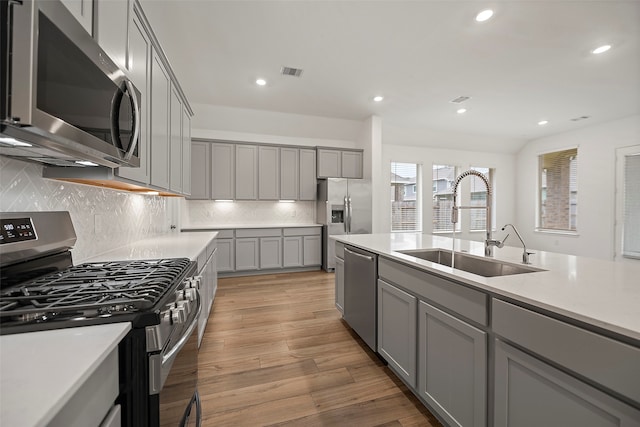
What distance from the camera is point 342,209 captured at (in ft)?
17.2

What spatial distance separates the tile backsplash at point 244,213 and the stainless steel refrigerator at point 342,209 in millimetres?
643

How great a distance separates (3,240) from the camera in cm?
99

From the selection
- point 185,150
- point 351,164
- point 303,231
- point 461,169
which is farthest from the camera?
point 461,169

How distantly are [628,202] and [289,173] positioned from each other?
6.91 m

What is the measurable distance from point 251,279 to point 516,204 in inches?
303

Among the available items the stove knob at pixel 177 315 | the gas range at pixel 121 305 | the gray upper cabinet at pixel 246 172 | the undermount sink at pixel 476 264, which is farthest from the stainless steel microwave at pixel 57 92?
the gray upper cabinet at pixel 246 172

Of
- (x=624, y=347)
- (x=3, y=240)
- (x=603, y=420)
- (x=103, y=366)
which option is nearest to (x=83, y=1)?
(x=3, y=240)

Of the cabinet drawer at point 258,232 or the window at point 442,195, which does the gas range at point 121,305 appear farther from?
the window at point 442,195

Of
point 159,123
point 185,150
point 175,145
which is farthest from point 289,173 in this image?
point 159,123

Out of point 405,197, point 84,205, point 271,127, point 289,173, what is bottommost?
point 84,205

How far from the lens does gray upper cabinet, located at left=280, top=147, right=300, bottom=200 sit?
5.34 meters

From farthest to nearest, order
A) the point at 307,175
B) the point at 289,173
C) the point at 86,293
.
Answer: the point at 307,175
the point at 289,173
the point at 86,293

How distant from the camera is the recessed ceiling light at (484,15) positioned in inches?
98.5

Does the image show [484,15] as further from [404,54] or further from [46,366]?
[46,366]
